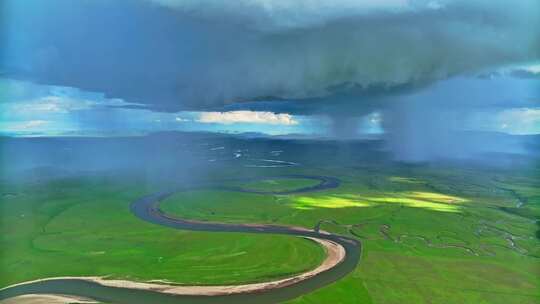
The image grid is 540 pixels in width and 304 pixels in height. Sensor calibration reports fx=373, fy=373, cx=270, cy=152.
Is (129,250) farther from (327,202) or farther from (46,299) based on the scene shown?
(327,202)

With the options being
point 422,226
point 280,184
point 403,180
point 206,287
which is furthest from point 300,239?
point 403,180

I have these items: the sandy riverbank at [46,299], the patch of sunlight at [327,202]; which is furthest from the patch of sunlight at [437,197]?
the sandy riverbank at [46,299]

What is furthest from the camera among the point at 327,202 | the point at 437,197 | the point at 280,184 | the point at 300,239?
the point at 280,184

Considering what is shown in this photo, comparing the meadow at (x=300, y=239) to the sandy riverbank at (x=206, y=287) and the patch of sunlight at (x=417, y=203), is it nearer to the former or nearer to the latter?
the patch of sunlight at (x=417, y=203)

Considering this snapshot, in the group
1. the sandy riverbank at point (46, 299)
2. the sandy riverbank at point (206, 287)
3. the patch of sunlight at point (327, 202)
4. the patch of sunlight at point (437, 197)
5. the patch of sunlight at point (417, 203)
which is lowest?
the sandy riverbank at point (206, 287)

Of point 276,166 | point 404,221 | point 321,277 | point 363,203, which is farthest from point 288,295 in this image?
point 276,166

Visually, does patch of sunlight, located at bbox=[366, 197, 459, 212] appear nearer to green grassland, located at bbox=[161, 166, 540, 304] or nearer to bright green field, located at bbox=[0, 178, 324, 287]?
green grassland, located at bbox=[161, 166, 540, 304]

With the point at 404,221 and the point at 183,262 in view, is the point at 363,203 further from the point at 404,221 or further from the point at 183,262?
the point at 183,262
